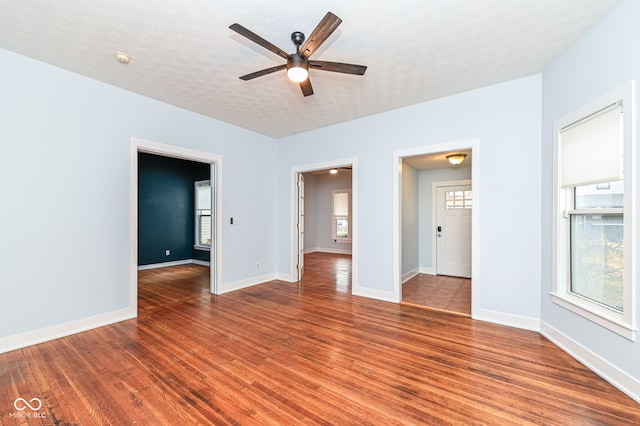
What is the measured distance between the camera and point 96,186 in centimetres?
315

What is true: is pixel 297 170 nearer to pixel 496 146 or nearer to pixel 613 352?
pixel 496 146

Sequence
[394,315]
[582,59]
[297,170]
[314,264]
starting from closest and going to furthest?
[582,59] → [394,315] → [297,170] → [314,264]

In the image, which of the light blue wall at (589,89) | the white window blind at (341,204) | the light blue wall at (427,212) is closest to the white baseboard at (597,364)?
the light blue wall at (589,89)

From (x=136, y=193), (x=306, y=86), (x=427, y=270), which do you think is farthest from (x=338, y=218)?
(x=306, y=86)

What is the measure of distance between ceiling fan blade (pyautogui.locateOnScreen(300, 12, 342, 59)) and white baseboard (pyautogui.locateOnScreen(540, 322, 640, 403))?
10.6 feet

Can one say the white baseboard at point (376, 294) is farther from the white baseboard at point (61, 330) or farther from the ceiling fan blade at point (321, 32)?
the ceiling fan blade at point (321, 32)

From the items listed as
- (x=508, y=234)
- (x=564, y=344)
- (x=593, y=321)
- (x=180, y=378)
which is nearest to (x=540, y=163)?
(x=508, y=234)

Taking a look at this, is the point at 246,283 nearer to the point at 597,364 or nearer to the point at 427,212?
the point at 427,212

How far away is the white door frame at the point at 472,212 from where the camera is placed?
3.33m

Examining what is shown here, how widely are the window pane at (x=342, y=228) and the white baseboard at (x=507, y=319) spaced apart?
6.07 m

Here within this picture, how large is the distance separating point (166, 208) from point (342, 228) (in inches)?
213

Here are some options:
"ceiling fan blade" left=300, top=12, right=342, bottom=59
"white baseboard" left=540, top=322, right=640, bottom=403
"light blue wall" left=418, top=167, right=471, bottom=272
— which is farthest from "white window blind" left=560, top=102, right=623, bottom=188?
"light blue wall" left=418, top=167, right=471, bottom=272

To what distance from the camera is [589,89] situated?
2.31m

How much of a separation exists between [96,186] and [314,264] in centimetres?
516
